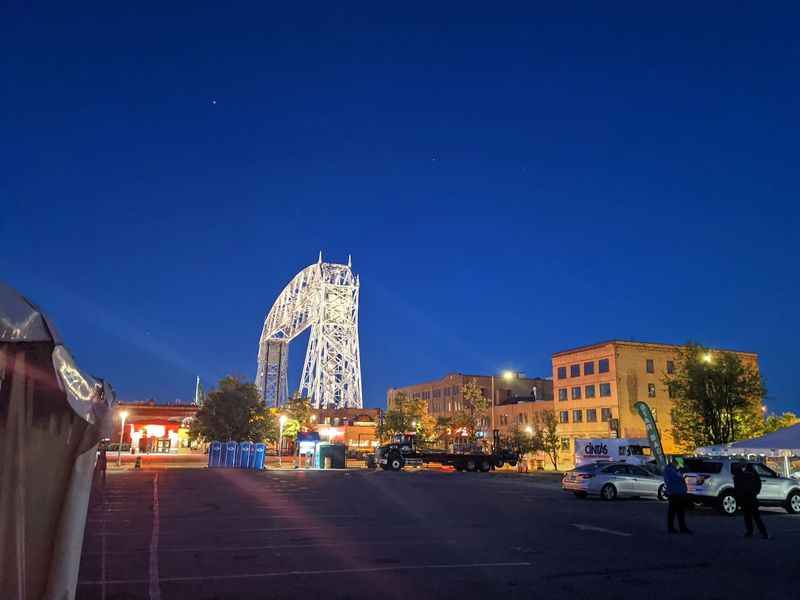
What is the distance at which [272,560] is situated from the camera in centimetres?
1031

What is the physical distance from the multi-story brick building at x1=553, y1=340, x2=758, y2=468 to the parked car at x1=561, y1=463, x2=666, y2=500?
40024mm

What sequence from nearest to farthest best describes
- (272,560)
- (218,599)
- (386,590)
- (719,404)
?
1. (218,599)
2. (386,590)
3. (272,560)
4. (719,404)

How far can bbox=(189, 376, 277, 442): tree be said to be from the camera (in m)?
55.7

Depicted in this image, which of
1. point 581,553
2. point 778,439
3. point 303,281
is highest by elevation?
point 303,281

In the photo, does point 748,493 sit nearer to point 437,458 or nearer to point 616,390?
point 437,458

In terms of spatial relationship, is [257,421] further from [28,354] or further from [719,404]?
[28,354]

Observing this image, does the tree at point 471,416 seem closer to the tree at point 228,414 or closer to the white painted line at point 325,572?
the tree at point 228,414

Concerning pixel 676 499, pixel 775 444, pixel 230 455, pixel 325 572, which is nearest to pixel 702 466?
pixel 775 444

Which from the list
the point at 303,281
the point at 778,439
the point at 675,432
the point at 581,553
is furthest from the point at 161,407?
the point at 581,553

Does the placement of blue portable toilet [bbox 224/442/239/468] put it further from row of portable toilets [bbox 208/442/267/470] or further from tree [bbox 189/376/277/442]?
tree [bbox 189/376/277/442]

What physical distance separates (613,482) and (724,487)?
5593mm

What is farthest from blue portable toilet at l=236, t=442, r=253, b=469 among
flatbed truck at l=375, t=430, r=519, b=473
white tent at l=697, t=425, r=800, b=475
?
white tent at l=697, t=425, r=800, b=475

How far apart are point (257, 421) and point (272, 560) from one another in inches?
1979

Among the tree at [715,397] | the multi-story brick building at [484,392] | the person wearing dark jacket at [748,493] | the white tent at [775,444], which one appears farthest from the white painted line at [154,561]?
the multi-story brick building at [484,392]
